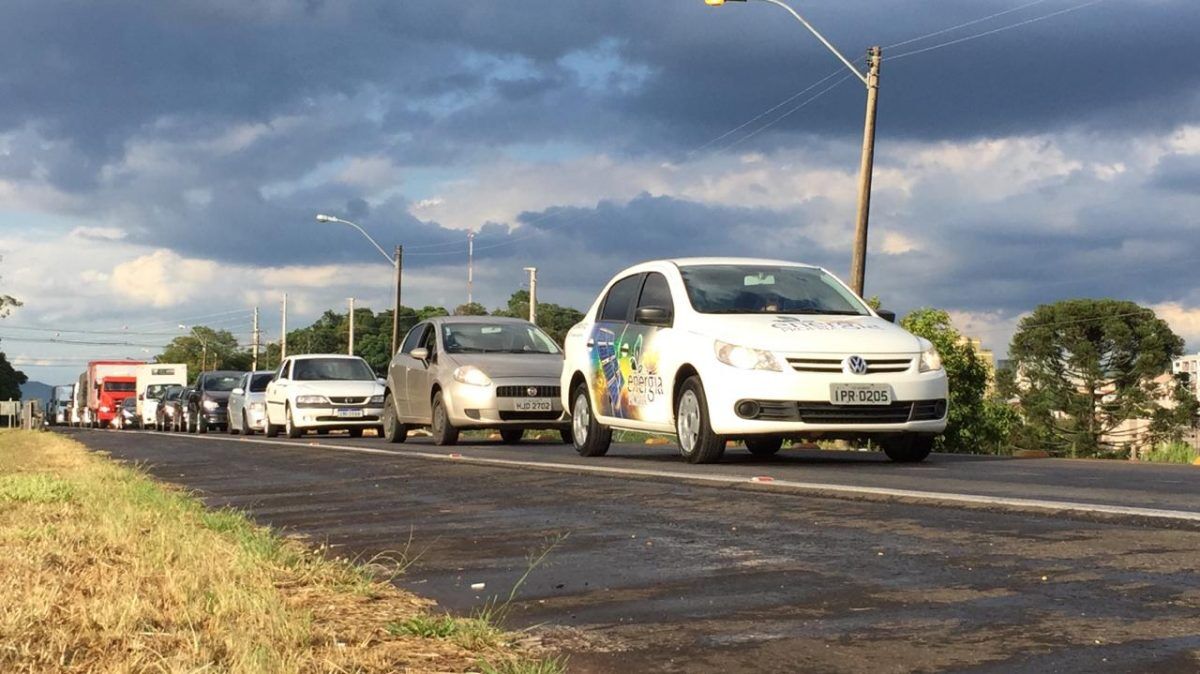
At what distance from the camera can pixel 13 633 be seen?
13.6 ft

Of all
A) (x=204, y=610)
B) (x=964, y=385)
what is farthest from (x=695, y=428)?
(x=964, y=385)

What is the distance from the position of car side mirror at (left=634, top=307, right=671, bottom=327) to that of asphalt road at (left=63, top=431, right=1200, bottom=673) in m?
1.87

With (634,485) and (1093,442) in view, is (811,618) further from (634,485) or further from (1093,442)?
(1093,442)

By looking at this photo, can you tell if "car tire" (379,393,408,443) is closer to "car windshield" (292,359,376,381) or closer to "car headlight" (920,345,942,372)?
"car windshield" (292,359,376,381)

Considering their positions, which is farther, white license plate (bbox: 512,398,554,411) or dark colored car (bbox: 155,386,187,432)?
dark colored car (bbox: 155,386,187,432)

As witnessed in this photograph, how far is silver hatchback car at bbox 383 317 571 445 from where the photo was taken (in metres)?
18.7

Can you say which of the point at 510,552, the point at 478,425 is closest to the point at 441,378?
the point at 478,425

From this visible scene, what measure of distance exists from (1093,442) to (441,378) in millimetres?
64280

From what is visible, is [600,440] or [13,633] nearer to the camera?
[13,633]

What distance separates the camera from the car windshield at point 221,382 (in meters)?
39.7

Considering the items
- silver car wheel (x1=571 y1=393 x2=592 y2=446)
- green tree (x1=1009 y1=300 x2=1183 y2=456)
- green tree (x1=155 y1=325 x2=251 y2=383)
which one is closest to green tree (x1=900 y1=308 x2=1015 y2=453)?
green tree (x1=1009 y1=300 x2=1183 y2=456)

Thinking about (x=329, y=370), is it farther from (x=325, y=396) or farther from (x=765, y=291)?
(x=765, y=291)

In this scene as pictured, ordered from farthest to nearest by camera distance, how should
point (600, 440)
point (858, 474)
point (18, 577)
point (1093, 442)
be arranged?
point (1093, 442), point (600, 440), point (858, 474), point (18, 577)

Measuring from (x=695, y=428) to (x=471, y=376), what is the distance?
23.2 feet
